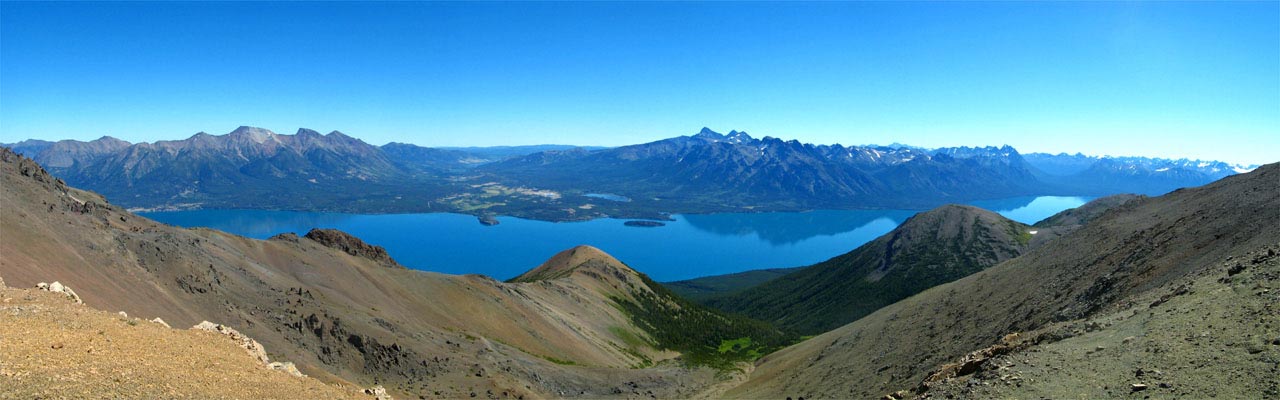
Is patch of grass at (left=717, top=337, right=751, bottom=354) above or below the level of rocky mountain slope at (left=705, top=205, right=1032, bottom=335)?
below

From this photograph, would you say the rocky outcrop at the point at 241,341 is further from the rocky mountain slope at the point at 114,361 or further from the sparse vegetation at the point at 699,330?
the sparse vegetation at the point at 699,330

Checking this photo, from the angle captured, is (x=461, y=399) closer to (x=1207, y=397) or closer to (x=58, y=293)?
(x=58, y=293)

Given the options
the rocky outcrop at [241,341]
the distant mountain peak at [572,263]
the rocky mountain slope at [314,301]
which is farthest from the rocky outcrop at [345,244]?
the rocky outcrop at [241,341]

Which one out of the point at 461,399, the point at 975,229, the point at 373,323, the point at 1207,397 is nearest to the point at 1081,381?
the point at 1207,397

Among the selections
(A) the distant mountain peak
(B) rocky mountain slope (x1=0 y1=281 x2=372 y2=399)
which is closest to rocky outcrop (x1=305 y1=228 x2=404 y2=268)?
(A) the distant mountain peak

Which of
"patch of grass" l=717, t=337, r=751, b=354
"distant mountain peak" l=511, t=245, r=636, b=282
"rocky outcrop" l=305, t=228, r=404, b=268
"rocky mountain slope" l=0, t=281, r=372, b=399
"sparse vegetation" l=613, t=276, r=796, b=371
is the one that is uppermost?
"rocky mountain slope" l=0, t=281, r=372, b=399

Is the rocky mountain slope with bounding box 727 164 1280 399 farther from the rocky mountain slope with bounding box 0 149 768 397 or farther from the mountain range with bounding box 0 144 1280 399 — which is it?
the rocky mountain slope with bounding box 0 149 768 397
